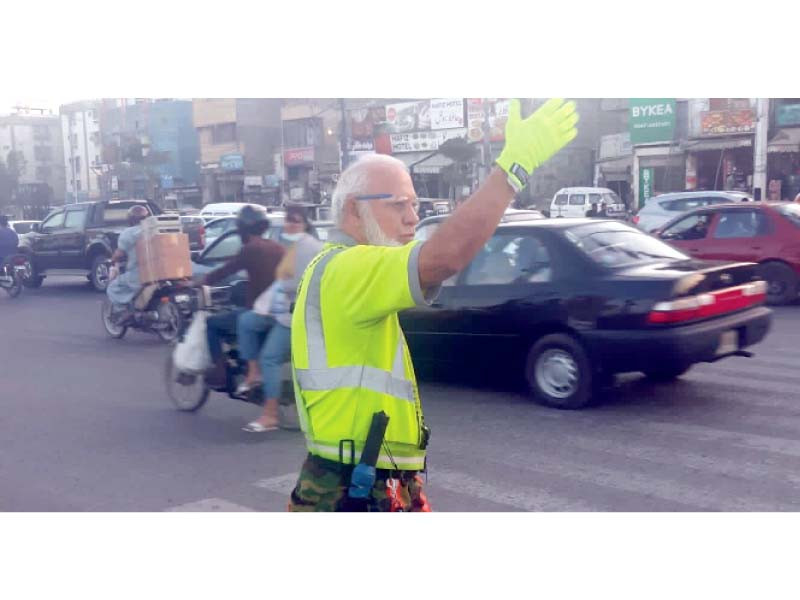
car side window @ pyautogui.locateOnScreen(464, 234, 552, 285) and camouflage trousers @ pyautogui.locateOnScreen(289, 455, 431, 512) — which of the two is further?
car side window @ pyautogui.locateOnScreen(464, 234, 552, 285)

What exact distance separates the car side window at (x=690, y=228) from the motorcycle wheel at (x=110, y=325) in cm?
768

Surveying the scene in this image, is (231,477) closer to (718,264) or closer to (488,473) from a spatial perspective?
(488,473)

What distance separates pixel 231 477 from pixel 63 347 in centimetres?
651

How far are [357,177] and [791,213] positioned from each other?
11.3m

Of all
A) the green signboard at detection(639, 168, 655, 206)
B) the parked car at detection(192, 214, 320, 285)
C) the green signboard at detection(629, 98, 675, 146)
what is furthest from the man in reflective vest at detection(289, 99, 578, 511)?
the green signboard at detection(639, 168, 655, 206)

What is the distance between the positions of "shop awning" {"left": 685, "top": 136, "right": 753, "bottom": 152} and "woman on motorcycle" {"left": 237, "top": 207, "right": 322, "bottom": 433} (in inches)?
982

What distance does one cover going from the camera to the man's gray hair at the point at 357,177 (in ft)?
7.53

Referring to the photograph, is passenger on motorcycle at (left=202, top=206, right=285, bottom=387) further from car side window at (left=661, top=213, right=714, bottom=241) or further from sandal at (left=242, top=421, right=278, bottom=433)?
car side window at (left=661, top=213, right=714, bottom=241)

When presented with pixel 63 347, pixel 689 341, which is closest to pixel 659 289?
pixel 689 341

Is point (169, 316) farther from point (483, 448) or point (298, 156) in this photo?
point (298, 156)

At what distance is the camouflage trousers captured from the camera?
2.42 meters

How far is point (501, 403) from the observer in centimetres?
713

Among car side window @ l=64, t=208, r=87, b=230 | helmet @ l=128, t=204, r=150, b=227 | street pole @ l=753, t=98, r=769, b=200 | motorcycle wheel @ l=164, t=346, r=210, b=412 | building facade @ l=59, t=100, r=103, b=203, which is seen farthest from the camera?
building facade @ l=59, t=100, r=103, b=203
